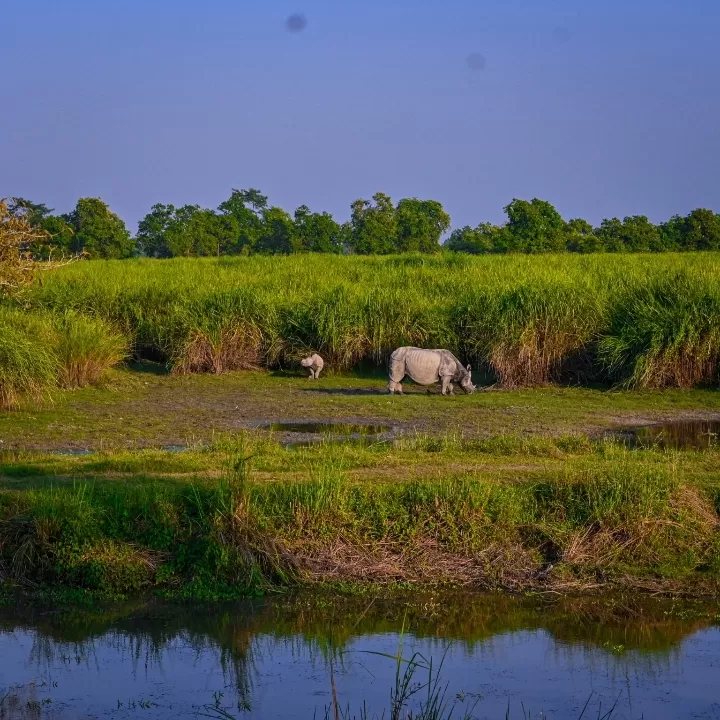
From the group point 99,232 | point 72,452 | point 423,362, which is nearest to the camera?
point 72,452

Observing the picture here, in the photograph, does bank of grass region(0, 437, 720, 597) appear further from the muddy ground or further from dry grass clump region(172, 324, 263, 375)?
dry grass clump region(172, 324, 263, 375)

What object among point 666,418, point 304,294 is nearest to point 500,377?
point 666,418

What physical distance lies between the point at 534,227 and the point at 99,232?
1610 centimetres

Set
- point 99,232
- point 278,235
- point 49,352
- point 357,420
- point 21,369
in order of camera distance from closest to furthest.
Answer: point 21,369, point 357,420, point 49,352, point 99,232, point 278,235

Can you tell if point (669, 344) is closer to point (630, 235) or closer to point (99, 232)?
point (630, 235)

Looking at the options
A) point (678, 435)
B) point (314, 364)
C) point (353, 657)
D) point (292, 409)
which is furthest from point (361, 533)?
point (314, 364)

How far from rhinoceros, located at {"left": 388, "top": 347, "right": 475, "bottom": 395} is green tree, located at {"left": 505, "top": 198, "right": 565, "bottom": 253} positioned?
70.3 feet

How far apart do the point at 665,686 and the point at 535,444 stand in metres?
4.81

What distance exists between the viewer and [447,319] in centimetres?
1909

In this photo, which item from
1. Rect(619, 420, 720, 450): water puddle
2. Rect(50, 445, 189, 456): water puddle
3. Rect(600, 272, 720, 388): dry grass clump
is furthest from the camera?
Rect(600, 272, 720, 388): dry grass clump

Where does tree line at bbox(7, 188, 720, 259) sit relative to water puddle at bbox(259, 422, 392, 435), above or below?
above

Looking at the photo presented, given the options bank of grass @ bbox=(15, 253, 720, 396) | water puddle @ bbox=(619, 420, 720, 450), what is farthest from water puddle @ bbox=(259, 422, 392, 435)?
bank of grass @ bbox=(15, 253, 720, 396)

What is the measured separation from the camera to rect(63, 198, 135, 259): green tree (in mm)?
41844

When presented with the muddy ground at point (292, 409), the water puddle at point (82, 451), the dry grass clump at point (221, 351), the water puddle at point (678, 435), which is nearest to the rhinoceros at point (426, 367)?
the muddy ground at point (292, 409)
